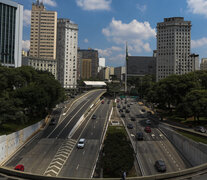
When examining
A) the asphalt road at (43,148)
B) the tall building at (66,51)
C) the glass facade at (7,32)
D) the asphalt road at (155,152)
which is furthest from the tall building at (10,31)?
the asphalt road at (155,152)

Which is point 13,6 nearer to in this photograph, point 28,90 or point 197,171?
point 28,90

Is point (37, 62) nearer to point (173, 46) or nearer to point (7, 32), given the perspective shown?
point (7, 32)

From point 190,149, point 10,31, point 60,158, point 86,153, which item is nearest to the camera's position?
point 60,158

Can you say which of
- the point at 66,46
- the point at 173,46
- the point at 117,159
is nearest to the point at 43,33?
the point at 66,46

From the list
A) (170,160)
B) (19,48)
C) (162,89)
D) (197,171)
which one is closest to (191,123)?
(162,89)

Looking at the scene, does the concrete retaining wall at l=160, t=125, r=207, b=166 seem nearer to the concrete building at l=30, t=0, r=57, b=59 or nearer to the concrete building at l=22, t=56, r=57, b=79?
the concrete building at l=22, t=56, r=57, b=79

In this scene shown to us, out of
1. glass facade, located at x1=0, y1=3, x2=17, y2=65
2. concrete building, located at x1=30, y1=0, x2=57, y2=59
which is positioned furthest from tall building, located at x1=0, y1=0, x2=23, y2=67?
concrete building, located at x1=30, y1=0, x2=57, y2=59

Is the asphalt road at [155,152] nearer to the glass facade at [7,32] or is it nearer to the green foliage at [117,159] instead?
the green foliage at [117,159]
